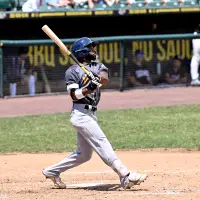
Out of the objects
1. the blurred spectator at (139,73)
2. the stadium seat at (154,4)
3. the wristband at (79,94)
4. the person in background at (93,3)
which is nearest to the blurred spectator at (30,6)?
the person in background at (93,3)

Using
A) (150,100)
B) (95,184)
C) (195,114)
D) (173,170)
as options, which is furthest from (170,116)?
(95,184)

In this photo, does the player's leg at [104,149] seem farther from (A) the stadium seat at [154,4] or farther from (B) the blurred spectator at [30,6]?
(A) the stadium seat at [154,4]

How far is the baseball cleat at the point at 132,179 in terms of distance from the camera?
24.5 feet

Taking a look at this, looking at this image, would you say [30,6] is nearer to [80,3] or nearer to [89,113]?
[80,3]

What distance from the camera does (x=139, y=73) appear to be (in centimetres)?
1650

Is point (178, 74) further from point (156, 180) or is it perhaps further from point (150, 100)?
point (156, 180)

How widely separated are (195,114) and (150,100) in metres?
1.89

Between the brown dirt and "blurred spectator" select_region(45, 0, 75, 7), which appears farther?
"blurred spectator" select_region(45, 0, 75, 7)

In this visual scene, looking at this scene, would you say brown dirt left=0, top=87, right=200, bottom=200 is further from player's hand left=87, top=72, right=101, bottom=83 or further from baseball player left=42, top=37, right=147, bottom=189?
player's hand left=87, top=72, right=101, bottom=83

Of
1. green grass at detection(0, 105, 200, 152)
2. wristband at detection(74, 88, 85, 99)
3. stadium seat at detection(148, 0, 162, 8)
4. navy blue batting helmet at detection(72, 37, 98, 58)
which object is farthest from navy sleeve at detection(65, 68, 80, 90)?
stadium seat at detection(148, 0, 162, 8)

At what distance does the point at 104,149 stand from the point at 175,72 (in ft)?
31.5

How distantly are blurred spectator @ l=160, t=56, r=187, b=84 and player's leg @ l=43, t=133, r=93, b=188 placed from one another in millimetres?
9080

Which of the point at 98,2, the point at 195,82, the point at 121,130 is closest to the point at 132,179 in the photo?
the point at 121,130

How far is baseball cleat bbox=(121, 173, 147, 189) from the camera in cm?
748
